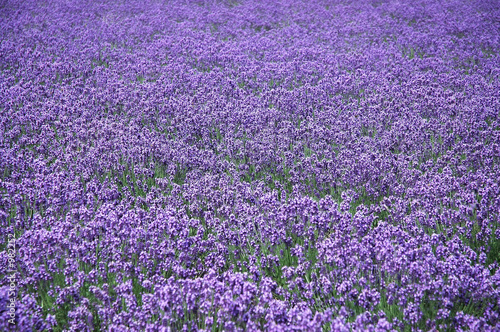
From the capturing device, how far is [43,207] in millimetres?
4215

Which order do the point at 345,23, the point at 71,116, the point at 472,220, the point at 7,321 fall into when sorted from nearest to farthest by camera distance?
the point at 7,321 < the point at 472,220 < the point at 71,116 < the point at 345,23

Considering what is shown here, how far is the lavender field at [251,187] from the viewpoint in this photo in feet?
9.19

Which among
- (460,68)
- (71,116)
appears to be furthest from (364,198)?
(460,68)

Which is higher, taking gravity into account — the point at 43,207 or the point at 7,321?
the point at 7,321

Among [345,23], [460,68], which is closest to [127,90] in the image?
[460,68]

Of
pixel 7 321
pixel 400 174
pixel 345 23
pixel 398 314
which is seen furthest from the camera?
pixel 345 23

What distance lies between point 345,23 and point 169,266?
1176 centimetres

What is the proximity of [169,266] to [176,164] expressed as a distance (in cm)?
195

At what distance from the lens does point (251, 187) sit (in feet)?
14.8

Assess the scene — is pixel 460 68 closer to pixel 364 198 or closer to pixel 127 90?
pixel 364 198

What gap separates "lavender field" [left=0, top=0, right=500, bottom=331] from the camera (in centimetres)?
280

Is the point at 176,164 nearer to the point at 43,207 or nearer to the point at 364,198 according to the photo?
the point at 43,207

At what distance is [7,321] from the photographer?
7.82ft

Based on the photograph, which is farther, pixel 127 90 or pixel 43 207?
pixel 127 90
